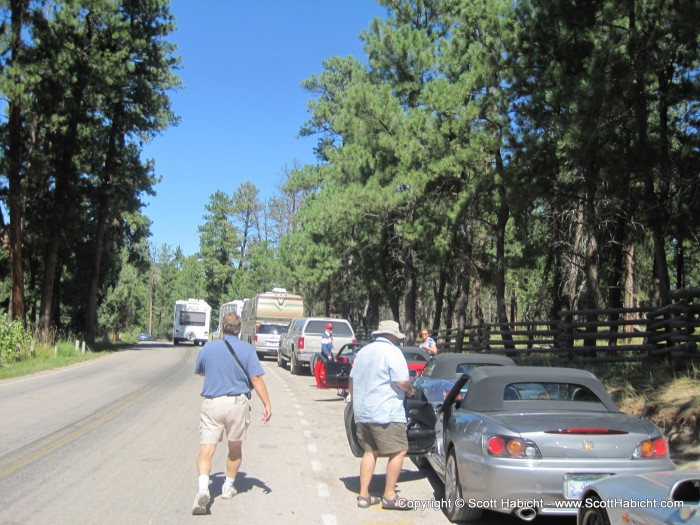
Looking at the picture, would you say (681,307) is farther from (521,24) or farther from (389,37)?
(389,37)

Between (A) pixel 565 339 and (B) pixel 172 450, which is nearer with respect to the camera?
(B) pixel 172 450

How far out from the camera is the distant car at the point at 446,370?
988 cm

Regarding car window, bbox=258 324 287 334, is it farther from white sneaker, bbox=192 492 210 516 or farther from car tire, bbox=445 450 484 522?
white sneaker, bbox=192 492 210 516

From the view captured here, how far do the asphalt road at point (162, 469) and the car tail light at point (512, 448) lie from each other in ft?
3.86

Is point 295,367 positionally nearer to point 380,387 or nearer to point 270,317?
point 270,317

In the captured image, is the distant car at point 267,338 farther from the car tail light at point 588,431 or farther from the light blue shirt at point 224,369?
the car tail light at point 588,431

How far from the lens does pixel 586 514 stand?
488 centimetres

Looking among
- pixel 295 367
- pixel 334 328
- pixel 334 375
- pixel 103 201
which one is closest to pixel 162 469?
pixel 334 375

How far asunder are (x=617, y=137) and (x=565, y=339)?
18.7 ft

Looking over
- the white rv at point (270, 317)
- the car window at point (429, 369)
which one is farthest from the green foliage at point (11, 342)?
the car window at point (429, 369)

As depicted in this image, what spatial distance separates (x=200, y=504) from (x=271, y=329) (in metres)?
29.0

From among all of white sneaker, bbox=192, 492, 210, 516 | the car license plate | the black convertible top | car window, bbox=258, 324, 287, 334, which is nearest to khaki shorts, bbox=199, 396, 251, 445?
white sneaker, bbox=192, 492, 210, 516

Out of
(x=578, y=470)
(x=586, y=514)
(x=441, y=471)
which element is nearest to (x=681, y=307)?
(x=441, y=471)

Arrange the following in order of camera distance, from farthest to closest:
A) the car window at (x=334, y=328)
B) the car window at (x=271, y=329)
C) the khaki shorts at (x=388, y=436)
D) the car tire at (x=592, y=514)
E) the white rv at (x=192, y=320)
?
1. the white rv at (x=192, y=320)
2. the car window at (x=271, y=329)
3. the car window at (x=334, y=328)
4. the khaki shorts at (x=388, y=436)
5. the car tire at (x=592, y=514)
